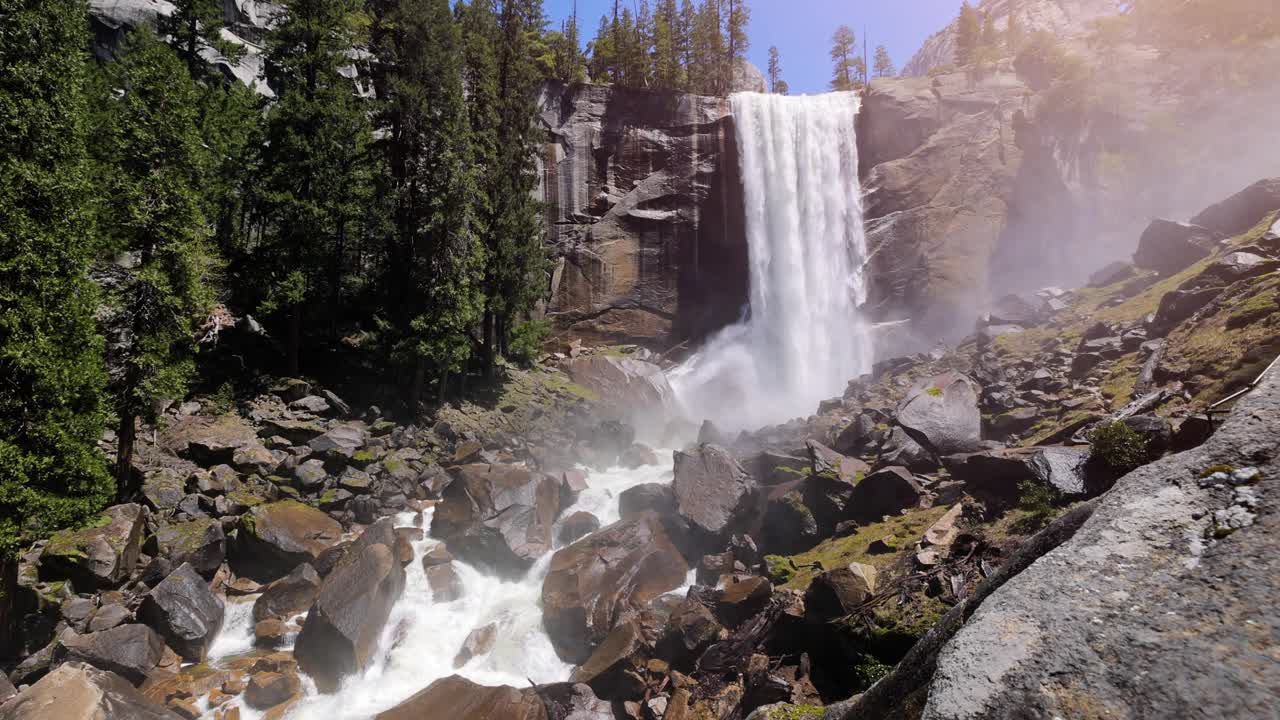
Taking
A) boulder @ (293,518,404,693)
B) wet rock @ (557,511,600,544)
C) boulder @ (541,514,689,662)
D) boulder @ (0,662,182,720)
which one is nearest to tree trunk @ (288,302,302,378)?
boulder @ (293,518,404,693)

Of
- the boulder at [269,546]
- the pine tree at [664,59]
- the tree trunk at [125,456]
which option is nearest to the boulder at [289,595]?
the boulder at [269,546]

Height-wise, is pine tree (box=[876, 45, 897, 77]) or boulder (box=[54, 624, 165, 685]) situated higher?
pine tree (box=[876, 45, 897, 77])

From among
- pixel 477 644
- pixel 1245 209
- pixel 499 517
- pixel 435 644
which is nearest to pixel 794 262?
pixel 1245 209

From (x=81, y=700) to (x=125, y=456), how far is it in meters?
7.64

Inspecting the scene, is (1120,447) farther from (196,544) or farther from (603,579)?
(196,544)

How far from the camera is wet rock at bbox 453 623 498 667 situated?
13094 millimetres

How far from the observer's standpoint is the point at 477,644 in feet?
43.8

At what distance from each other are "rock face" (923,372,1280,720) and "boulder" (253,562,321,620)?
50.5 ft

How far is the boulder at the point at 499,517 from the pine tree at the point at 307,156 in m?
10.4

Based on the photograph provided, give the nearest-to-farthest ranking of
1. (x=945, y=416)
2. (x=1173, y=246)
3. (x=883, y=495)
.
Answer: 1. (x=883, y=495)
2. (x=945, y=416)
3. (x=1173, y=246)

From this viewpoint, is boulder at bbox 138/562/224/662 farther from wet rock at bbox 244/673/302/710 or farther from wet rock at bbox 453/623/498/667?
wet rock at bbox 453/623/498/667

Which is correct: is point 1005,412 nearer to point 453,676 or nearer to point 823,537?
point 823,537

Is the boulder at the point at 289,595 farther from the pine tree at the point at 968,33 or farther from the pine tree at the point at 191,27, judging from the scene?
the pine tree at the point at 968,33

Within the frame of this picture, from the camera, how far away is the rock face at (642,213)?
38781 mm
